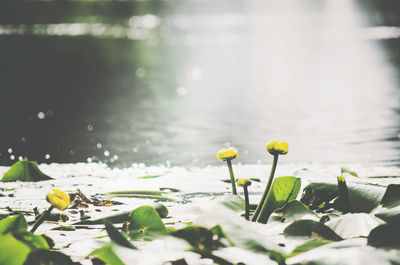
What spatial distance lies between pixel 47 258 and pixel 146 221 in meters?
0.25

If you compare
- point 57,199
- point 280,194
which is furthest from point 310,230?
point 57,199

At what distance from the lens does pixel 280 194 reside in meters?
1.59

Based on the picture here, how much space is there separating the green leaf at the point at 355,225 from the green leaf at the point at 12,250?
634 mm

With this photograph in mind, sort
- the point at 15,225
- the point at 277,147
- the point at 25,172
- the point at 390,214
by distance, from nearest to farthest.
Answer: the point at 15,225 < the point at 390,214 < the point at 277,147 < the point at 25,172

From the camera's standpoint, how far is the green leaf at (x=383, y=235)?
1219 mm

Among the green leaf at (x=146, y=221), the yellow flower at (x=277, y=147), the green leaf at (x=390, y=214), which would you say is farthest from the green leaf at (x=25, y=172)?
the green leaf at (x=390, y=214)

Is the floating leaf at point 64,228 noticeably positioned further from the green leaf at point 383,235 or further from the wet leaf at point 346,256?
the green leaf at point 383,235

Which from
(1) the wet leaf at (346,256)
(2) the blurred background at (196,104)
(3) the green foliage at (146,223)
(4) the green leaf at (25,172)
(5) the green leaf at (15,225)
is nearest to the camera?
(1) the wet leaf at (346,256)

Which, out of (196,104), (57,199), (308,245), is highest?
(196,104)

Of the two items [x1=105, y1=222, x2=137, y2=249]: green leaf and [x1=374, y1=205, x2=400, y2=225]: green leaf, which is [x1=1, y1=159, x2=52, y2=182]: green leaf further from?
[x1=374, y1=205, x2=400, y2=225]: green leaf

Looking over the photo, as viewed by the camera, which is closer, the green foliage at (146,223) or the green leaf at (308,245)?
the green leaf at (308,245)

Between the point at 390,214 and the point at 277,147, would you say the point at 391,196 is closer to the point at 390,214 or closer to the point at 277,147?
the point at 390,214

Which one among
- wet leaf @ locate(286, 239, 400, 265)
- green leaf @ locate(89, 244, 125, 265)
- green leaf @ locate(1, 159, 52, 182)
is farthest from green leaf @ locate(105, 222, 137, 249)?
green leaf @ locate(1, 159, 52, 182)

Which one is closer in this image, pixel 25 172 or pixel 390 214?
pixel 390 214
